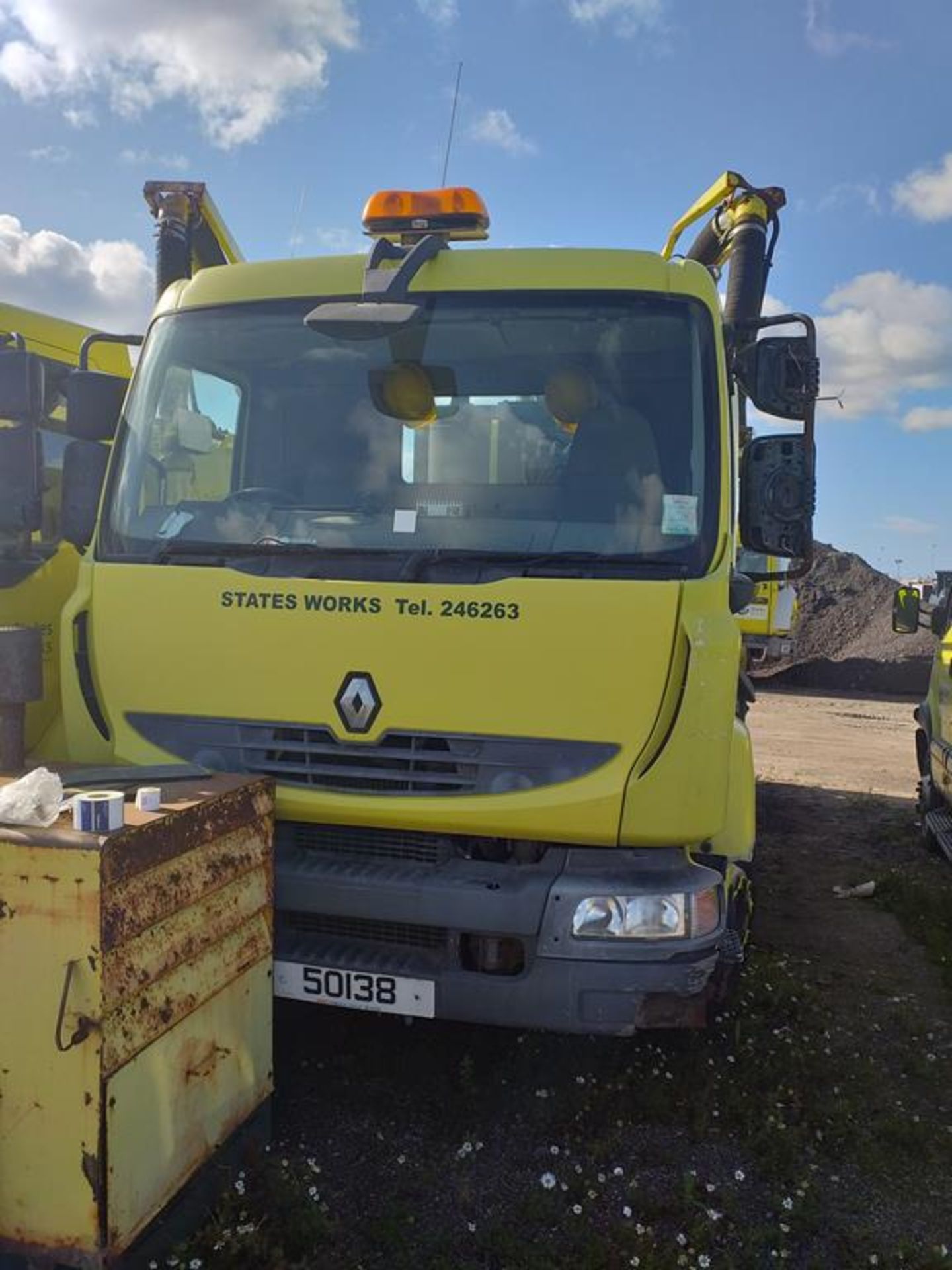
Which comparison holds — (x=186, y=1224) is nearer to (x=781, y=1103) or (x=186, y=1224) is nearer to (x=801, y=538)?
(x=781, y=1103)

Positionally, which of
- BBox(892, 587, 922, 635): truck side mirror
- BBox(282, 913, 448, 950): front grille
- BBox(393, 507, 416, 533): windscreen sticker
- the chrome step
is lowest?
the chrome step

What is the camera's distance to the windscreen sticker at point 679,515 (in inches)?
125

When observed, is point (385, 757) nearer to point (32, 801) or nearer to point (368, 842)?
point (368, 842)

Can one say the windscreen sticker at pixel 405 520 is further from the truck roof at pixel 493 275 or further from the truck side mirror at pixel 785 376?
the truck side mirror at pixel 785 376

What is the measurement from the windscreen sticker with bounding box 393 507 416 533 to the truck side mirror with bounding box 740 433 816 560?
1.14 metres

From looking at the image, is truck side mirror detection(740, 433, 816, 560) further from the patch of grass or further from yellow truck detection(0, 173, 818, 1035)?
the patch of grass

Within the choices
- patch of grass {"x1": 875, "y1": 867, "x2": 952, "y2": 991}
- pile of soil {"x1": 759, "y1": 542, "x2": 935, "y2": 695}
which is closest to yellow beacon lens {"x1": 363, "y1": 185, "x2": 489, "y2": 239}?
patch of grass {"x1": 875, "y1": 867, "x2": 952, "y2": 991}

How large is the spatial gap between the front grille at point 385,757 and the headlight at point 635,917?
0.39 m

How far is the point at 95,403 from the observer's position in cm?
380

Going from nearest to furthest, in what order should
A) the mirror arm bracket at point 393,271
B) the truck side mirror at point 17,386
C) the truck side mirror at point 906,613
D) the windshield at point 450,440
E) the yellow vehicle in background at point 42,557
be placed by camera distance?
1. the windshield at point 450,440
2. the mirror arm bracket at point 393,271
3. the truck side mirror at point 17,386
4. the yellow vehicle in background at point 42,557
5. the truck side mirror at point 906,613

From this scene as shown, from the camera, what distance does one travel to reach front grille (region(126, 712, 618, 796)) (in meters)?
3.05

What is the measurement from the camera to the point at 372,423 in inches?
138

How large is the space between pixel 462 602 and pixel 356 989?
1.25 meters

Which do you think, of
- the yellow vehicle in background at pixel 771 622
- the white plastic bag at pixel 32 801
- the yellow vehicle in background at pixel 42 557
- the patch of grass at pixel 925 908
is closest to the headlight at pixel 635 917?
the white plastic bag at pixel 32 801
